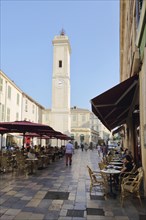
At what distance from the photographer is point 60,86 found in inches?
2045

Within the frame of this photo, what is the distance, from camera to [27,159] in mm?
12266

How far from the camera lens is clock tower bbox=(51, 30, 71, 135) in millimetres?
51656

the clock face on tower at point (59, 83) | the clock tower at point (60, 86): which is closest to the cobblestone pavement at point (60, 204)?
the clock tower at point (60, 86)

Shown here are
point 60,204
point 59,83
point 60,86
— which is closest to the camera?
point 60,204

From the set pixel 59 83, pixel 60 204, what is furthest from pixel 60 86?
pixel 60 204

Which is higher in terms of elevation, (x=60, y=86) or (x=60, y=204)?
(x=60, y=86)

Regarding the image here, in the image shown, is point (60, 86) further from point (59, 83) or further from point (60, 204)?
point (60, 204)

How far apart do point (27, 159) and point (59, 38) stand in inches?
1717

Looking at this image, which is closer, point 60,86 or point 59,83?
point 60,86

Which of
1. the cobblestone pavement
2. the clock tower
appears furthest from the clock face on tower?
the cobblestone pavement

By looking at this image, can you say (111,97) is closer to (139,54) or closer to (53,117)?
(139,54)

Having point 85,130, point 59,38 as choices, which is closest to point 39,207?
point 59,38

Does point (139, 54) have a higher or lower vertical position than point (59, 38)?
lower

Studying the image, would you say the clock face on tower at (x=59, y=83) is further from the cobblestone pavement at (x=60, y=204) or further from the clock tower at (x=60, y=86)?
the cobblestone pavement at (x=60, y=204)
